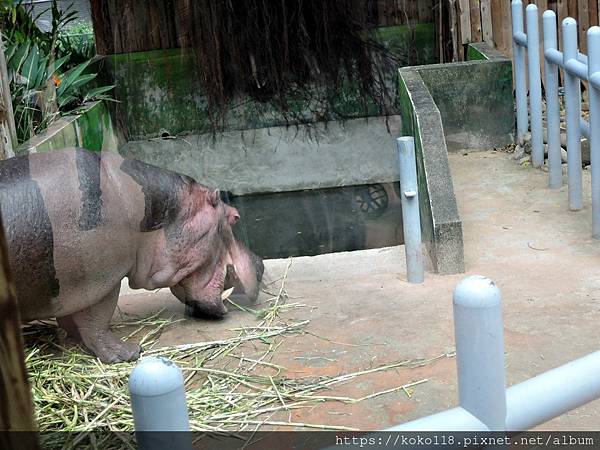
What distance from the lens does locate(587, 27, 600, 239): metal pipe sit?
4.81 m

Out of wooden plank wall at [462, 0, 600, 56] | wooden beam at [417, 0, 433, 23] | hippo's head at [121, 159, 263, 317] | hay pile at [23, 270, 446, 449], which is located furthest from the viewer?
wooden beam at [417, 0, 433, 23]

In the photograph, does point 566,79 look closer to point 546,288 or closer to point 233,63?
point 546,288

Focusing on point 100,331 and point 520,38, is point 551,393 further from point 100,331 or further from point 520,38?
point 520,38

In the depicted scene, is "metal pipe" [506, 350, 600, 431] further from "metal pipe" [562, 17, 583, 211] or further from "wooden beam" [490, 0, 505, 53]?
"wooden beam" [490, 0, 505, 53]

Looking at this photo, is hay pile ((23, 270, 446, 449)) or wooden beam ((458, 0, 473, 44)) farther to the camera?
wooden beam ((458, 0, 473, 44))

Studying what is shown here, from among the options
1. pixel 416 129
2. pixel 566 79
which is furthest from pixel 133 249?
pixel 566 79

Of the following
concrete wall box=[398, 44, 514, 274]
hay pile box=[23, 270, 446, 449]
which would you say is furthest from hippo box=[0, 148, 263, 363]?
concrete wall box=[398, 44, 514, 274]

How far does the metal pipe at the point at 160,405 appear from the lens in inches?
45.0

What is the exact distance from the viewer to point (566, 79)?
5.43 metres

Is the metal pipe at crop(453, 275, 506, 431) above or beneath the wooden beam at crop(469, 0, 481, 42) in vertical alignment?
beneath

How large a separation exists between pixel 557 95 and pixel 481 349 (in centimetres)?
483

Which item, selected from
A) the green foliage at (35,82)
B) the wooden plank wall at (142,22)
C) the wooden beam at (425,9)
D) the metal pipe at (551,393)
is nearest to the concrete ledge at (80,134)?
the green foliage at (35,82)

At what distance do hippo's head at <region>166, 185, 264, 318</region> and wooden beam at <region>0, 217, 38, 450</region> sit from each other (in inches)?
113

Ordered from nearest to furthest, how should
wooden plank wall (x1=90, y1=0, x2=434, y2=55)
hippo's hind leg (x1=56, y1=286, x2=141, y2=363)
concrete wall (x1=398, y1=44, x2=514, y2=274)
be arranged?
hippo's hind leg (x1=56, y1=286, x2=141, y2=363), concrete wall (x1=398, y1=44, x2=514, y2=274), wooden plank wall (x1=90, y1=0, x2=434, y2=55)
